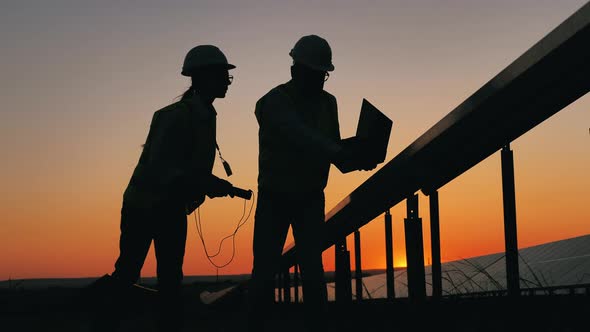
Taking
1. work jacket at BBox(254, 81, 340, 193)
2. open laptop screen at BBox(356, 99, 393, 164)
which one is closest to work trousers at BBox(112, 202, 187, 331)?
work jacket at BBox(254, 81, 340, 193)

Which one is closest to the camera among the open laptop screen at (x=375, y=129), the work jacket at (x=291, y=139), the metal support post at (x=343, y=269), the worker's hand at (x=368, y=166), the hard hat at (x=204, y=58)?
the open laptop screen at (x=375, y=129)

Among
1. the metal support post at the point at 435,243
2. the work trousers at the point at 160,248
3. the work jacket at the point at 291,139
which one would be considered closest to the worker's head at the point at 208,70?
the work jacket at the point at 291,139

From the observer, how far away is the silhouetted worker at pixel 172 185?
5.38 meters

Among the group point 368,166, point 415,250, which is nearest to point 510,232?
point 368,166

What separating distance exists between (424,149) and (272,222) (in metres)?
1.06

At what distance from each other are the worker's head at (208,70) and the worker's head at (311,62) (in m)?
0.63

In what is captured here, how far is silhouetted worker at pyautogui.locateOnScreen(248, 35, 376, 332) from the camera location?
200 inches


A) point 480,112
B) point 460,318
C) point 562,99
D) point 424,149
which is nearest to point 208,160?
point 424,149

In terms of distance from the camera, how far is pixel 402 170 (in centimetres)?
571

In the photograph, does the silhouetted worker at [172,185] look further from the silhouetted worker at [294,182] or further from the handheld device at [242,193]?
the silhouetted worker at [294,182]

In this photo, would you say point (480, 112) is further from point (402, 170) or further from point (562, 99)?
point (402, 170)

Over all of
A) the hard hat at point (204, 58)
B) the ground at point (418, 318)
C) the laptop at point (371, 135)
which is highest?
the hard hat at point (204, 58)

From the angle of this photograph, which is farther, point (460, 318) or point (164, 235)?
point (460, 318)

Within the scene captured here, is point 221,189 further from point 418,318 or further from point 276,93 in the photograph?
point 418,318
